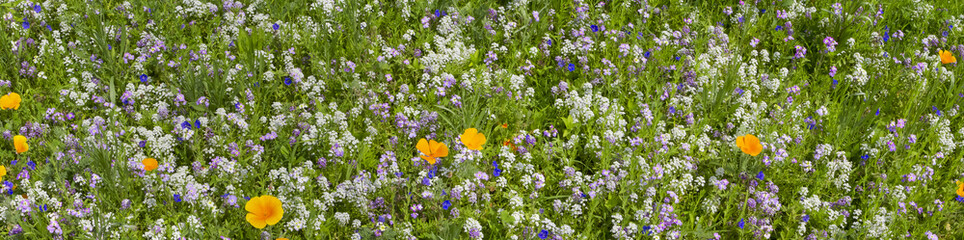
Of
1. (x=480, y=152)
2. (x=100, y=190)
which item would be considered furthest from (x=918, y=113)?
(x=100, y=190)

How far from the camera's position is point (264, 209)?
416 centimetres

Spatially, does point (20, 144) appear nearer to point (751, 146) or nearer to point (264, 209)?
point (264, 209)

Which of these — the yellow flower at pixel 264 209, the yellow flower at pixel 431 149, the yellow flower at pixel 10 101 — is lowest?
the yellow flower at pixel 264 209

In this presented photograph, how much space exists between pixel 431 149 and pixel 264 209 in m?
1.08

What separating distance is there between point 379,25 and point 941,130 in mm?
4163

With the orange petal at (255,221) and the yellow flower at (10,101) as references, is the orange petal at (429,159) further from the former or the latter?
the yellow flower at (10,101)

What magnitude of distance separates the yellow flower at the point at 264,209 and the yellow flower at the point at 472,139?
1189 millimetres

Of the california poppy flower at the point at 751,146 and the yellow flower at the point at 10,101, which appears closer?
the california poppy flower at the point at 751,146

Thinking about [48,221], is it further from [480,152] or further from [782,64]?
[782,64]

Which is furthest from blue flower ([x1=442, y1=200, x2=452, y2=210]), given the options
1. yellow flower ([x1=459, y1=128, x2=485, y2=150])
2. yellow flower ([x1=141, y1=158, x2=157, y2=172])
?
yellow flower ([x1=141, y1=158, x2=157, y2=172])

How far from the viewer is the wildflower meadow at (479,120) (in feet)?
14.6

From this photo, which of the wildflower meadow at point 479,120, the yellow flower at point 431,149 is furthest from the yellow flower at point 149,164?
the yellow flower at point 431,149

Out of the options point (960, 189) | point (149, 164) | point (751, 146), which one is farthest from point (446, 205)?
point (960, 189)

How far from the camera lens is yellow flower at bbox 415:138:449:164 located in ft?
15.1
